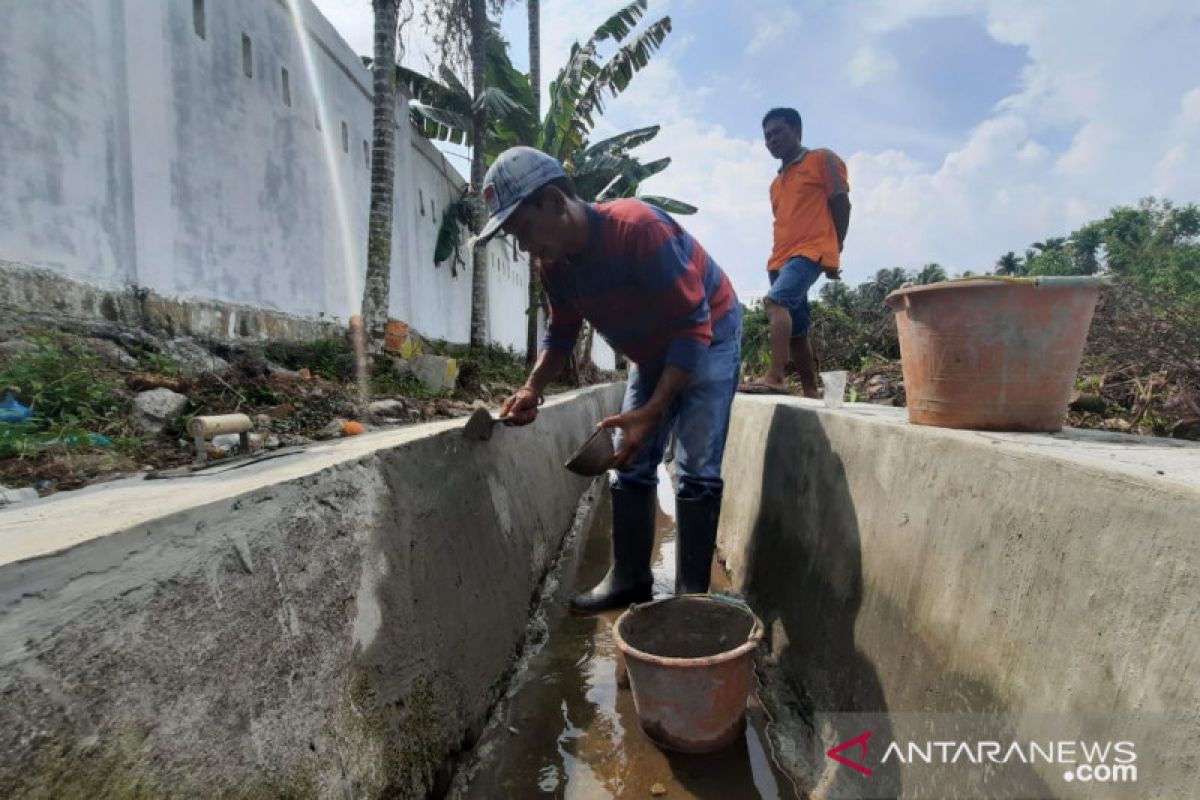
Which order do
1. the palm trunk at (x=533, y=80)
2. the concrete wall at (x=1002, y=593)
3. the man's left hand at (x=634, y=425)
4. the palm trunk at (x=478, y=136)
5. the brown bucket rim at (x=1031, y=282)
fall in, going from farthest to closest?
1. the palm trunk at (x=533, y=80)
2. the palm trunk at (x=478, y=136)
3. the man's left hand at (x=634, y=425)
4. the brown bucket rim at (x=1031, y=282)
5. the concrete wall at (x=1002, y=593)

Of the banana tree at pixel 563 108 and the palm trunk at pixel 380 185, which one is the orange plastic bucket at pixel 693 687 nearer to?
the palm trunk at pixel 380 185

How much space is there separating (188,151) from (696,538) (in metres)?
5.19

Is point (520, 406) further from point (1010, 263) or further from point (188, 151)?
point (1010, 263)

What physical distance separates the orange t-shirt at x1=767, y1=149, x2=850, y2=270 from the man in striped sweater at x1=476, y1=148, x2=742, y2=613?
4.06 ft

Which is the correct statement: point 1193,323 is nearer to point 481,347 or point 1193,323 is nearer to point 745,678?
point 745,678

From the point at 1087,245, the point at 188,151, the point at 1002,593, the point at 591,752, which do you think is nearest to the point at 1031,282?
the point at 1002,593

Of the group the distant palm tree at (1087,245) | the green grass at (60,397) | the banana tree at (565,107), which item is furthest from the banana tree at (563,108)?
the distant palm tree at (1087,245)

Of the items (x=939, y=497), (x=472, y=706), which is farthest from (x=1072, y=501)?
(x=472, y=706)

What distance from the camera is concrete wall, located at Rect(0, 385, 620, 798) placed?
82cm

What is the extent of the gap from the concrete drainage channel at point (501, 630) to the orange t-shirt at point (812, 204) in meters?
1.55

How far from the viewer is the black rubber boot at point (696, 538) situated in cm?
245

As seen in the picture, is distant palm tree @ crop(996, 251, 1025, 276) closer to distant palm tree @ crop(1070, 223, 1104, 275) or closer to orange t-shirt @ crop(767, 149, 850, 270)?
distant palm tree @ crop(1070, 223, 1104, 275)

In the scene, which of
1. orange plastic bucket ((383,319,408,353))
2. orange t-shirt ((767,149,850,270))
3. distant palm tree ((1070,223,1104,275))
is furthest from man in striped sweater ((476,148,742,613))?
distant palm tree ((1070,223,1104,275))

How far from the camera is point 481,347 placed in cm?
1149
